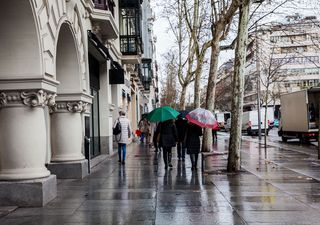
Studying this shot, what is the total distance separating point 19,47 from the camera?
28.1ft

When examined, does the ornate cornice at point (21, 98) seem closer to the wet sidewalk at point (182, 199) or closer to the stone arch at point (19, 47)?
the stone arch at point (19, 47)

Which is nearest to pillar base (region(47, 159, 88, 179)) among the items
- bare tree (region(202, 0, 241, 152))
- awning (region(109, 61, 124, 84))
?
bare tree (region(202, 0, 241, 152))

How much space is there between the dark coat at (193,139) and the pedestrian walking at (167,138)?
1.67ft

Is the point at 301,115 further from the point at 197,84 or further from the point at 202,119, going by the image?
the point at 202,119

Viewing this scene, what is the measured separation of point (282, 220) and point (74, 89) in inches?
276

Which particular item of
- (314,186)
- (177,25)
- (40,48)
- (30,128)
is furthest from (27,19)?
(177,25)

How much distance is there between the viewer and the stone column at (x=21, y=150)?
8.22 m

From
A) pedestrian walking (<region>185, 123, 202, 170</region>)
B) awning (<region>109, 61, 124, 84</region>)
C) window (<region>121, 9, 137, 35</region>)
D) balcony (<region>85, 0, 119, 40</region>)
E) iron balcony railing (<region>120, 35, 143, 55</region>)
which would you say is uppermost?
window (<region>121, 9, 137, 35</region>)

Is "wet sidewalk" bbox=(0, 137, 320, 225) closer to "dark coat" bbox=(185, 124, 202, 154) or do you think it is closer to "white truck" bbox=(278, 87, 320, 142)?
"dark coat" bbox=(185, 124, 202, 154)

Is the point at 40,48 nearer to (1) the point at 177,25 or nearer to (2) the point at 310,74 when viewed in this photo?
(1) the point at 177,25

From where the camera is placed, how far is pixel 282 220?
7.03 m

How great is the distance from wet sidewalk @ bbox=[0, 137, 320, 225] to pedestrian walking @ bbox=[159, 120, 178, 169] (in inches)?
26.0

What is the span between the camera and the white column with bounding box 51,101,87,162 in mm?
11969

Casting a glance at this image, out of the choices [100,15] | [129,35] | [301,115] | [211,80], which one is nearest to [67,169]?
[100,15]
